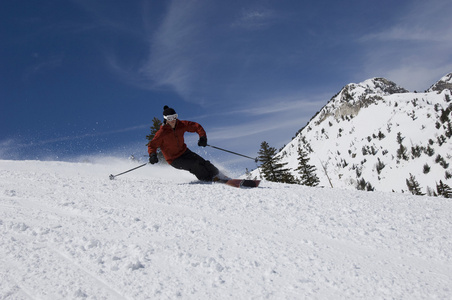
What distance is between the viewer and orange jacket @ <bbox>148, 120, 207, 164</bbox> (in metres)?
8.16

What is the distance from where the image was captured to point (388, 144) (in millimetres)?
101000

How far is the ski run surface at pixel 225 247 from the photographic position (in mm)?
2539

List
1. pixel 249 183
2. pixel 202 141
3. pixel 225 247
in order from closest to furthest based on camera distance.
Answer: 1. pixel 225 247
2. pixel 249 183
3. pixel 202 141

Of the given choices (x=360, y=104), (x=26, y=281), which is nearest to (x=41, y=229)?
(x=26, y=281)

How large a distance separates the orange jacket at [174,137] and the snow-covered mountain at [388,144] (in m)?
42.2

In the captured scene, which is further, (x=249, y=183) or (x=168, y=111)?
(x=168, y=111)

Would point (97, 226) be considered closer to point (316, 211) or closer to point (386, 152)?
point (316, 211)

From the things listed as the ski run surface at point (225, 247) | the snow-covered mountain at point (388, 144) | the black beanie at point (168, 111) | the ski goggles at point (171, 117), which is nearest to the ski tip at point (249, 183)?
the ski run surface at point (225, 247)

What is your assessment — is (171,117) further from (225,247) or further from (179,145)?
(225,247)

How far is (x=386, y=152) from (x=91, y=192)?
351 ft

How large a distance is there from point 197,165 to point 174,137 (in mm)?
1084

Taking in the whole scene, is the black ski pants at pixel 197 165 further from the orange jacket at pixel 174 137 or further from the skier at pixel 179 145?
the orange jacket at pixel 174 137

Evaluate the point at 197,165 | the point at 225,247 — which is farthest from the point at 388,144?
the point at 225,247

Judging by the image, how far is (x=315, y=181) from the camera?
118ft
